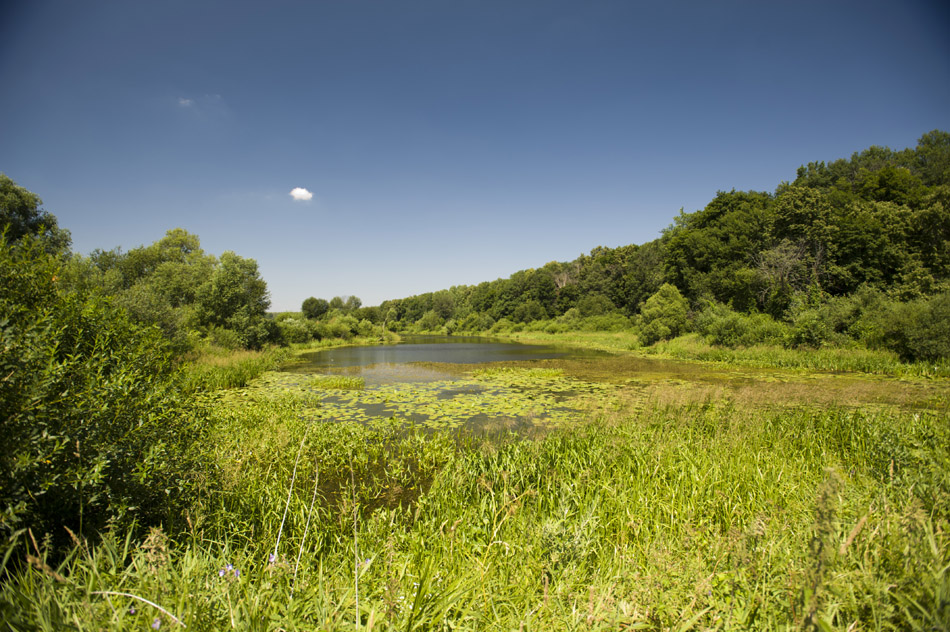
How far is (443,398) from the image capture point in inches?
490

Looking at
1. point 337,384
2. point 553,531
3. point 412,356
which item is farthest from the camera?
point 412,356

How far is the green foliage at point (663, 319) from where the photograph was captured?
97.6 ft

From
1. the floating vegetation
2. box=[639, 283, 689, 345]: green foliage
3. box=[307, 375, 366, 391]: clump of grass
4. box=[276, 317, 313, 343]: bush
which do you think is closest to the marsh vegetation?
the floating vegetation

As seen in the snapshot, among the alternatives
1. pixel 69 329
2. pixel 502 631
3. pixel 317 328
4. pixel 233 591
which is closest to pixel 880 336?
pixel 502 631

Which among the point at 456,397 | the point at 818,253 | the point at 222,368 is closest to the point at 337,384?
the point at 222,368

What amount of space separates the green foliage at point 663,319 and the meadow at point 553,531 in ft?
61.9

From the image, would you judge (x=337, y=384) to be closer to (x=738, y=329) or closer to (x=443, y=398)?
(x=443, y=398)

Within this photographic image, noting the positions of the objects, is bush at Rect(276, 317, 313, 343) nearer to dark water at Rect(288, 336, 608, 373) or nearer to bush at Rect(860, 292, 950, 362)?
dark water at Rect(288, 336, 608, 373)

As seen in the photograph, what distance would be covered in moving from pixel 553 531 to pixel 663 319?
1223 inches

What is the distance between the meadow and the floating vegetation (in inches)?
21.3

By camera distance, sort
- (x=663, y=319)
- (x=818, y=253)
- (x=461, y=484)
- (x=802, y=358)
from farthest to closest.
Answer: (x=663, y=319) < (x=818, y=253) < (x=802, y=358) < (x=461, y=484)

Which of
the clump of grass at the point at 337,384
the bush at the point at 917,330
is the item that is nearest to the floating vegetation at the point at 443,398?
the clump of grass at the point at 337,384

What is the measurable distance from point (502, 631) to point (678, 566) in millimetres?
1227

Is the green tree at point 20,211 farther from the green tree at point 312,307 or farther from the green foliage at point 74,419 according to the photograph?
the green tree at point 312,307
